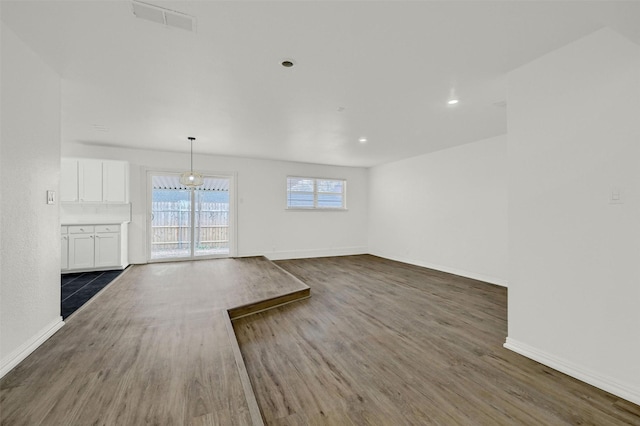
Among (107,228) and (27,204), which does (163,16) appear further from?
(107,228)

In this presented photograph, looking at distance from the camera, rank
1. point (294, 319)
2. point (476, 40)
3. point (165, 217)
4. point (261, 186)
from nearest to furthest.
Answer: point (476, 40)
point (294, 319)
point (165, 217)
point (261, 186)

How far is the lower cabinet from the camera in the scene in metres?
5.08

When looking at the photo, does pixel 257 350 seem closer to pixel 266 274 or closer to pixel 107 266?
pixel 266 274

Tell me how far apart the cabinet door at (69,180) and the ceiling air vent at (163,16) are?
5.00 m

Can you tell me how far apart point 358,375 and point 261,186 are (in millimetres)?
5515

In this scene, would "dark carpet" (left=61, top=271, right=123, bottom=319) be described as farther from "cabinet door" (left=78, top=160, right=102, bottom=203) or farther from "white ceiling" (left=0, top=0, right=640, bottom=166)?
"white ceiling" (left=0, top=0, right=640, bottom=166)

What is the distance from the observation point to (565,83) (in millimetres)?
2174

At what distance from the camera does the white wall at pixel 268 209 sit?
586 centimetres

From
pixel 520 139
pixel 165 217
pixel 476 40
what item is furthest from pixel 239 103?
pixel 165 217

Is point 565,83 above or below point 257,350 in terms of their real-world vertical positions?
above

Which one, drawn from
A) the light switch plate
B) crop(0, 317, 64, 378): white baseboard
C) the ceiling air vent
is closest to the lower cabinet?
crop(0, 317, 64, 378): white baseboard

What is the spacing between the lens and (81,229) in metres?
5.15

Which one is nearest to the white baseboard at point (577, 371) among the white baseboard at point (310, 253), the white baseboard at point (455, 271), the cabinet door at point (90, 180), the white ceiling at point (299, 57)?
the white ceiling at point (299, 57)

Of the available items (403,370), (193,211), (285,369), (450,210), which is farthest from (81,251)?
(450,210)
